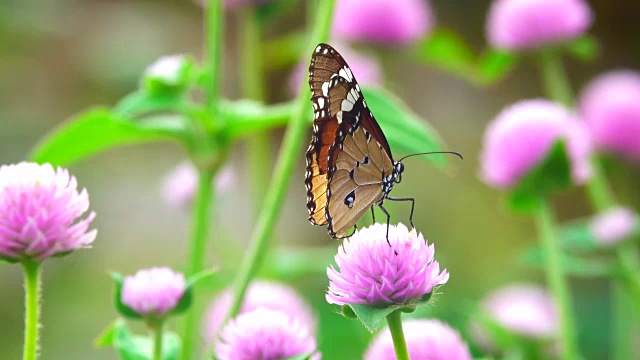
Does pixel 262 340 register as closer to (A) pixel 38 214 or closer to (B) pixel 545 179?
(A) pixel 38 214

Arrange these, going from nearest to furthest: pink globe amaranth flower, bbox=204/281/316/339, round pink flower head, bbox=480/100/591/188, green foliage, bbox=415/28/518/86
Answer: pink globe amaranth flower, bbox=204/281/316/339, round pink flower head, bbox=480/100/591/188, green foliage, bbox=415/28/518/86

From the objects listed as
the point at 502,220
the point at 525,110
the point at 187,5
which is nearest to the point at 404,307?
the point at 525,110

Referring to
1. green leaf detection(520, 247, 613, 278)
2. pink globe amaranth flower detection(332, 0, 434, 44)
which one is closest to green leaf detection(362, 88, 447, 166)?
green leaf detection(520, 247, 613, 278)

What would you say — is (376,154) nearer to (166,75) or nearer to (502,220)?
(166,75)

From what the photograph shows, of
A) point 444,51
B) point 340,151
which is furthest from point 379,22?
point 340,151

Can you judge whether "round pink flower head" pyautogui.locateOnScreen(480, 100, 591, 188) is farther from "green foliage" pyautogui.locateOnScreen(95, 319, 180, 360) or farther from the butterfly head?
"green foliage" pyautogui.locateOnScreen(95, 319, 180, 360)

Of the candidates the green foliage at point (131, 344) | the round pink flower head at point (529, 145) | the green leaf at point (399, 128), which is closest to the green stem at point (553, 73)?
the round pink flower head at point (529, 145)
